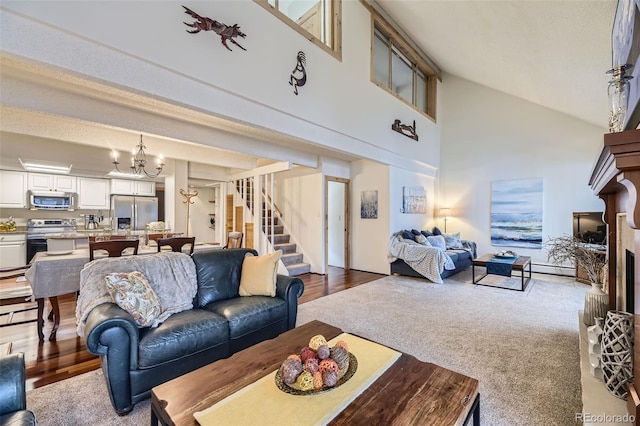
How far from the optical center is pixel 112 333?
171cm

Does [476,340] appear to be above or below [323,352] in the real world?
below

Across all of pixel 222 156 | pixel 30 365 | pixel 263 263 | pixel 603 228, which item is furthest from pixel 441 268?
pixel 30 365

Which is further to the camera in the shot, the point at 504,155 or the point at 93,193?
the point at 504,155

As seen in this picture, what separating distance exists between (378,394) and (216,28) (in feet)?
12.1

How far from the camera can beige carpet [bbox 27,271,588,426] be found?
1.76m

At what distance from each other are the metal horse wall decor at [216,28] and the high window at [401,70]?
3080mm

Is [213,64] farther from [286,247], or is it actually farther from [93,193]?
[93,193]

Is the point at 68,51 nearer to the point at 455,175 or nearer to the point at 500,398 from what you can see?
the point at 500,398

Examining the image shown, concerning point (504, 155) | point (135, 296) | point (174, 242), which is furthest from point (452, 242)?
point (135, 296)

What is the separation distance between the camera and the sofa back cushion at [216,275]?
270 cm

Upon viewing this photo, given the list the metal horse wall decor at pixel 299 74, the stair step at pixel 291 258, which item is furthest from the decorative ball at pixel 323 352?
the stair step at pixel 291 258

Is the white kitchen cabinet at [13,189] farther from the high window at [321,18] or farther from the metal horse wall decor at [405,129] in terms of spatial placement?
the metal horse wall decor at [405,129]

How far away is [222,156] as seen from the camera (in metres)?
5.44

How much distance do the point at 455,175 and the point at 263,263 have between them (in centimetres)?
637
